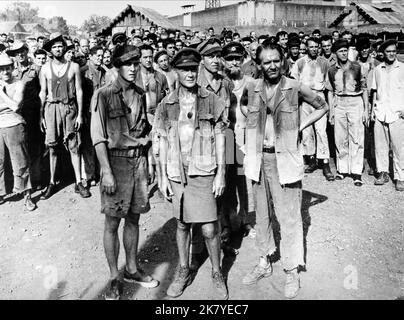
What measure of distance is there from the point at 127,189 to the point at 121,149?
38cm

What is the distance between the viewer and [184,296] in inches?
152

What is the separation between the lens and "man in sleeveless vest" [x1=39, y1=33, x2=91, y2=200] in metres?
6.27

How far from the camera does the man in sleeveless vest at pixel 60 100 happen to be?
6.27 meters

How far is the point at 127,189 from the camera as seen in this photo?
3.78 metres

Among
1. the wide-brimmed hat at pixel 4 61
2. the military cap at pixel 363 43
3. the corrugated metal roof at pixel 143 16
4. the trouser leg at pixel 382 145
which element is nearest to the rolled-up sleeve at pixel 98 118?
the wide-brimmed hat at pixel 4 61

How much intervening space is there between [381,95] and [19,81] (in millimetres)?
5955

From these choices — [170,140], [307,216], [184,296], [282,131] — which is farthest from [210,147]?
[307,216]

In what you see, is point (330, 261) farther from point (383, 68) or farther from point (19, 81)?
point (19, 81)

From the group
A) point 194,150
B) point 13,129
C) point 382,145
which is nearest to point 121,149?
point 194,150

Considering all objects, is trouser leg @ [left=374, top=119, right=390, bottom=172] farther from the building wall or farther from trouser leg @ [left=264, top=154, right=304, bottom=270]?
the building wall

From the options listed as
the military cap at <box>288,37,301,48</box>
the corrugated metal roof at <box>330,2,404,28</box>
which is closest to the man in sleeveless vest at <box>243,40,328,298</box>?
the military cap at <box>288,37,301,48</box>

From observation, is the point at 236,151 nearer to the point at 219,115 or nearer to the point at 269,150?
the point at 269,150

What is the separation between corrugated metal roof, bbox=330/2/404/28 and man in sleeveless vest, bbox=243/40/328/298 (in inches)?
921

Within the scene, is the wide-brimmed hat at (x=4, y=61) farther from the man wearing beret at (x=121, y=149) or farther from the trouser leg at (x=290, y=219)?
the trouser leg at (x=290, y=219)
